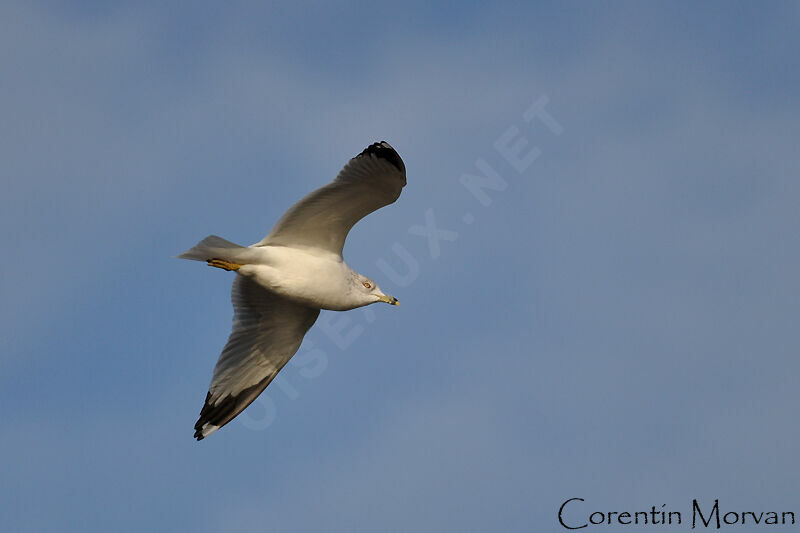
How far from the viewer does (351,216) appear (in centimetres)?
1310

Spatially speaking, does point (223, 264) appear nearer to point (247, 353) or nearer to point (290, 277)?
point (290, 277)

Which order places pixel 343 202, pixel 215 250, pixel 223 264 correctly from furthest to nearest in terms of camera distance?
pixel 343 202 → pixel 223 264 → pixel 215 250

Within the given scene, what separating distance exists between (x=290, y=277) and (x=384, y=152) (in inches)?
75.0

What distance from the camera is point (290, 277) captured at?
12914mm

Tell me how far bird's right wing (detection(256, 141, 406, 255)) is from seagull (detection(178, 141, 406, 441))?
0.5 inches

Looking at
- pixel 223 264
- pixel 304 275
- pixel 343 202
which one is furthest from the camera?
pixel 304 275

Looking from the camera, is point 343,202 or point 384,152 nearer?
point 384,152

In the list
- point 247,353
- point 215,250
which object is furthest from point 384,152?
point 247,353

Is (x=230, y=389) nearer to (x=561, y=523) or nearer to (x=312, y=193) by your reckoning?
(x=312, y=193)

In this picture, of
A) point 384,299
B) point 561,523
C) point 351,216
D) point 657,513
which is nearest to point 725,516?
point 657,513

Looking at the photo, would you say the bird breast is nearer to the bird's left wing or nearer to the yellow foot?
the yellow foot

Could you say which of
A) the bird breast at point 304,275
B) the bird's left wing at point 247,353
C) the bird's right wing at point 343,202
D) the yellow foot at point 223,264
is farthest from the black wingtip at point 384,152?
the bird's left wing at point 247,353

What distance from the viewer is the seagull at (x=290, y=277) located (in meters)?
12.5

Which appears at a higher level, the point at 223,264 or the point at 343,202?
the point at 343,202
